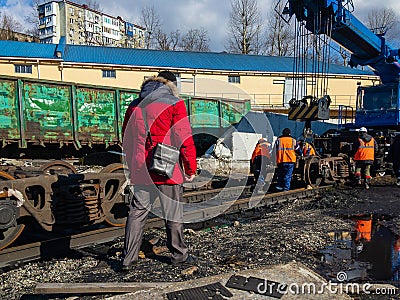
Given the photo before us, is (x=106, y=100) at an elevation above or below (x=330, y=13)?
below

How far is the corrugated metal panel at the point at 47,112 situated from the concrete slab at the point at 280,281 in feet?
27.0

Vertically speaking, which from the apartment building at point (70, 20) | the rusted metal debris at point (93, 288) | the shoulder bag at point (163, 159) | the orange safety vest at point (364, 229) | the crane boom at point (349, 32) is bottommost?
the orange safety vest at point (364, 229)

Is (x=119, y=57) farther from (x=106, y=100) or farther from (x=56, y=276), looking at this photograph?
(x=56, y=276)

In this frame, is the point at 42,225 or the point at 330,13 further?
the point at 330,13

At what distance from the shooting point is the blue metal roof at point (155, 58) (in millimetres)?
26703

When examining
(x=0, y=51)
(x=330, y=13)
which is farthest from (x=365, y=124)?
(x=0, y=51)

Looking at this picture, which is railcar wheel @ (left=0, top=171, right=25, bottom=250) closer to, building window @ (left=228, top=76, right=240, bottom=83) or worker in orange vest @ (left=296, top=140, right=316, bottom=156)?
worker in orange vest @ (left=296, top=140, right=316, bottom=156)

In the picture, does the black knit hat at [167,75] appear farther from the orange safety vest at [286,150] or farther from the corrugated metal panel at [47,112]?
the corrugated metal panel at [47,112]

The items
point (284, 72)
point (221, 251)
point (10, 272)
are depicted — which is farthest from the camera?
point (284, 72)

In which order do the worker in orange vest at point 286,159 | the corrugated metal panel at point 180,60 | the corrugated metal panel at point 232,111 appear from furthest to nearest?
1. the corrugated metal panel at point 180,60
2. the corrugated metal panel at point 232,111
3. the worker in orange vest at point 286,159

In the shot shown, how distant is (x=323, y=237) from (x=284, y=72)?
26.4 meters

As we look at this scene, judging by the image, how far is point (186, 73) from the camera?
27.9 m

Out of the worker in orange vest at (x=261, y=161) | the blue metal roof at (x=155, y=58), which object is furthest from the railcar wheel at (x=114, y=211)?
the blue metal roof at (x=155, y=58)

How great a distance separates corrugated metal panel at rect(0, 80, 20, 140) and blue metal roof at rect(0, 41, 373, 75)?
57.1ft
